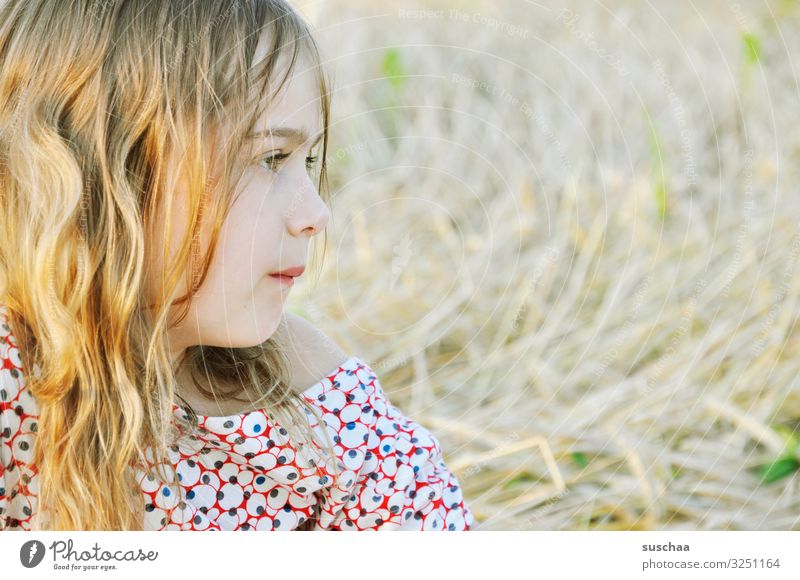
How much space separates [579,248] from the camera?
1.18 meters

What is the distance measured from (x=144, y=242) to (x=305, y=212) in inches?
4.2

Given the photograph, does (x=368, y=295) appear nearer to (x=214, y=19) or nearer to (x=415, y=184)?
(x=415, y=184)

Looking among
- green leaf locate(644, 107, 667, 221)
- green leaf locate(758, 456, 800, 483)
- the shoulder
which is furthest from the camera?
green leaf locate(644, 107, 667, 221)

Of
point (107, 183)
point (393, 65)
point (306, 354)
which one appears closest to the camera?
point (107, 183)

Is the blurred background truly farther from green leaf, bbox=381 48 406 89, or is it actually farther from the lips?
the lips

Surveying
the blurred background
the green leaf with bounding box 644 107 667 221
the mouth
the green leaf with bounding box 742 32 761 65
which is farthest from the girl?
the green leaf with bounding box 742 32 761 65

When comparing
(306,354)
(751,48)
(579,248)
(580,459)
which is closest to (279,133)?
(306,354)

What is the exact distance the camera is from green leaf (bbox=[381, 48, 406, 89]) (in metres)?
1.36

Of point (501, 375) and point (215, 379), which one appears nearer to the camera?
point (215, 379)

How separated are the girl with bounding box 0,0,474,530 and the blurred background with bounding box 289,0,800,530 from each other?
33cm

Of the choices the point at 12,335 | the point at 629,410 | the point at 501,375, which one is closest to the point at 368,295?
the point at 501,375

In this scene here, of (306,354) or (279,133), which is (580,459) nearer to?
(306,354)

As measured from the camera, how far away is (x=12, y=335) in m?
0.63
